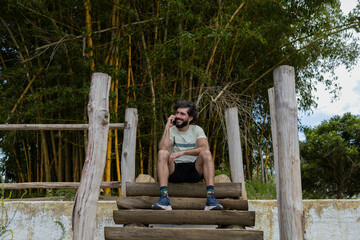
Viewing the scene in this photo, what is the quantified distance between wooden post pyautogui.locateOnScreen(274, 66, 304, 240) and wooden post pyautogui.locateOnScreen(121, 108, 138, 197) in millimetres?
1688

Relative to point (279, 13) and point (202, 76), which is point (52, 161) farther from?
point (279, 13)

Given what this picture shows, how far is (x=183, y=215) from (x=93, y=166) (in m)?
0.86

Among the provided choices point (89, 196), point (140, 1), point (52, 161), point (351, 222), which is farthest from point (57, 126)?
point (351, 222)

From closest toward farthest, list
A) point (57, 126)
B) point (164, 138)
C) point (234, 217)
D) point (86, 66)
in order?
point (234, 217), point (164, 138), point (57, 126), point (86, 66)

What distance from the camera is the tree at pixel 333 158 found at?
8.52 meters

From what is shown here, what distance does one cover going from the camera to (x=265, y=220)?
13.7 ft

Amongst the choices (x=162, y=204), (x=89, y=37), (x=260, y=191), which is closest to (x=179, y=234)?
(x=162, y=204)

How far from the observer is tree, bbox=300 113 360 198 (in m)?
8.52

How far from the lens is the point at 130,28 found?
5215 millimetres

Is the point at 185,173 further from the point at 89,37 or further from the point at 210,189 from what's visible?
the point at 89,37

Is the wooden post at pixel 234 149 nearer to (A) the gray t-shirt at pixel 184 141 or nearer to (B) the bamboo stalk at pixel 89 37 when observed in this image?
(A) the gray t-shirt at pixel 184 141

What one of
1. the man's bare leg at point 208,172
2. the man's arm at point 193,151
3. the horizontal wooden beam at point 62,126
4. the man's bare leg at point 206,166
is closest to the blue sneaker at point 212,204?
the man's bare leg at point 208,172

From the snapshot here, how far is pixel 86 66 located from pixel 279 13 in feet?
11.3

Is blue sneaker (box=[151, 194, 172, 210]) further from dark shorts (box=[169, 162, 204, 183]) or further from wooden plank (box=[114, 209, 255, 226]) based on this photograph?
dark shorts (box=[169, 162, 204, 183])
